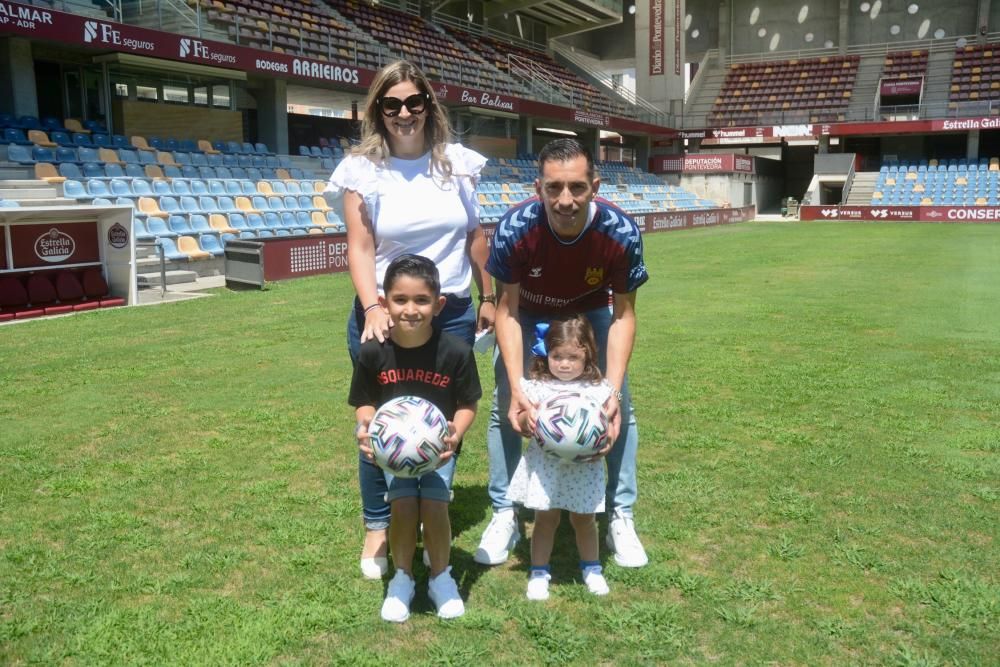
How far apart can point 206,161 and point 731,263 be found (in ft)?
43.2

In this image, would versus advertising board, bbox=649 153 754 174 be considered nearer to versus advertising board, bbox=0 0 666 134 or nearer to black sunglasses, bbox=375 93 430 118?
versus advertising board, bbox=0 0 666 134

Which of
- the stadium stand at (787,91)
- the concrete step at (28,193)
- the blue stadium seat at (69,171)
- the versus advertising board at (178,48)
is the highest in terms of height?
the stadium stand at (787,91)

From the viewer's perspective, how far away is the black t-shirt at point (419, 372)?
3.37 m

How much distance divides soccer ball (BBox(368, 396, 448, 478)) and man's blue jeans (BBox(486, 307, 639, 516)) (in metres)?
0.66

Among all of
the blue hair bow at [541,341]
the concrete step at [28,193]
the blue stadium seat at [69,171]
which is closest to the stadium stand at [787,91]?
the blue stadium seat at [69,171]

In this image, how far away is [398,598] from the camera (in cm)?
333

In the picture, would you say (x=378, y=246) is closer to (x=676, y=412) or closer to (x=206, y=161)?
(x=676, y=412)

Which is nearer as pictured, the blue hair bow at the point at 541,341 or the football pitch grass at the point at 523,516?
the football pitch grass at the point at 523,516

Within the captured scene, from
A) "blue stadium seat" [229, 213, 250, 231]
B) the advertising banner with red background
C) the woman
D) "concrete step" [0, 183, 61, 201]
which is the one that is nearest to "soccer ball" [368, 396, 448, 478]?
the woman

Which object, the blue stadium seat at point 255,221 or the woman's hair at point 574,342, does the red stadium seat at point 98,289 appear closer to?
the blue stadium seat at point 255,221

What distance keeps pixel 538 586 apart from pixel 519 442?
764 mm

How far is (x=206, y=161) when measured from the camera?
20875 mm

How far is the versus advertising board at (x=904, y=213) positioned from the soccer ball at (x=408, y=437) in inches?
1523

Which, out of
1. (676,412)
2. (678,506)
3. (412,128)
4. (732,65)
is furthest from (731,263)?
(732,65)
